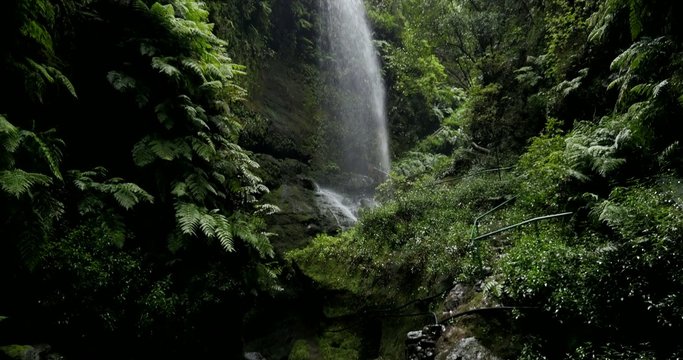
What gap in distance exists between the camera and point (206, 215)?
5.78m

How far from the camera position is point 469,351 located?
162 inches

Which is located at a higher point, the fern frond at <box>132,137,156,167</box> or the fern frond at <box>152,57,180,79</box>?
the fern frond at <box>152,57,180,79</box>

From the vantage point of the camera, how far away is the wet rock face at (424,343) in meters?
4.54

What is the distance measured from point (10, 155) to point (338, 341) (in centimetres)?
555

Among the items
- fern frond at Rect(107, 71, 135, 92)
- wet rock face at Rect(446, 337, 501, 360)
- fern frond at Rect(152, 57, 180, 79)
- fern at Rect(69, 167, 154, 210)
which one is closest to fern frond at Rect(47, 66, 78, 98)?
fern frond at Rect(107, 71, 135, 92)

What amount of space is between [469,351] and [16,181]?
5.02 metres

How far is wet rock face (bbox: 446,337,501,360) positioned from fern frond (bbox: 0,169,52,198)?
478cm

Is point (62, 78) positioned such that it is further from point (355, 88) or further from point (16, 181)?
point (355, 88)

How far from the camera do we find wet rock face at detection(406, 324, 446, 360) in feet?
14.9

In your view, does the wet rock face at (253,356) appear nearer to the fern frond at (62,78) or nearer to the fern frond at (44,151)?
the fern frond at (44,151)

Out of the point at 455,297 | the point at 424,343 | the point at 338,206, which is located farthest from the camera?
the point at 338,206

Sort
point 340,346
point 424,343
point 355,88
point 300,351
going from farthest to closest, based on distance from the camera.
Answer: point 355,88 < point 300,351 < point 340,346 < point 424,343

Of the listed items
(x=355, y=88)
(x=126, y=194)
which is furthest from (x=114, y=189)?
(x=355, y=88)

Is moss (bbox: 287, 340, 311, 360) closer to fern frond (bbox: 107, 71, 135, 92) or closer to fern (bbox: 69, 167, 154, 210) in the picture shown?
fern (bbox: 69, 167, 154, 210)
